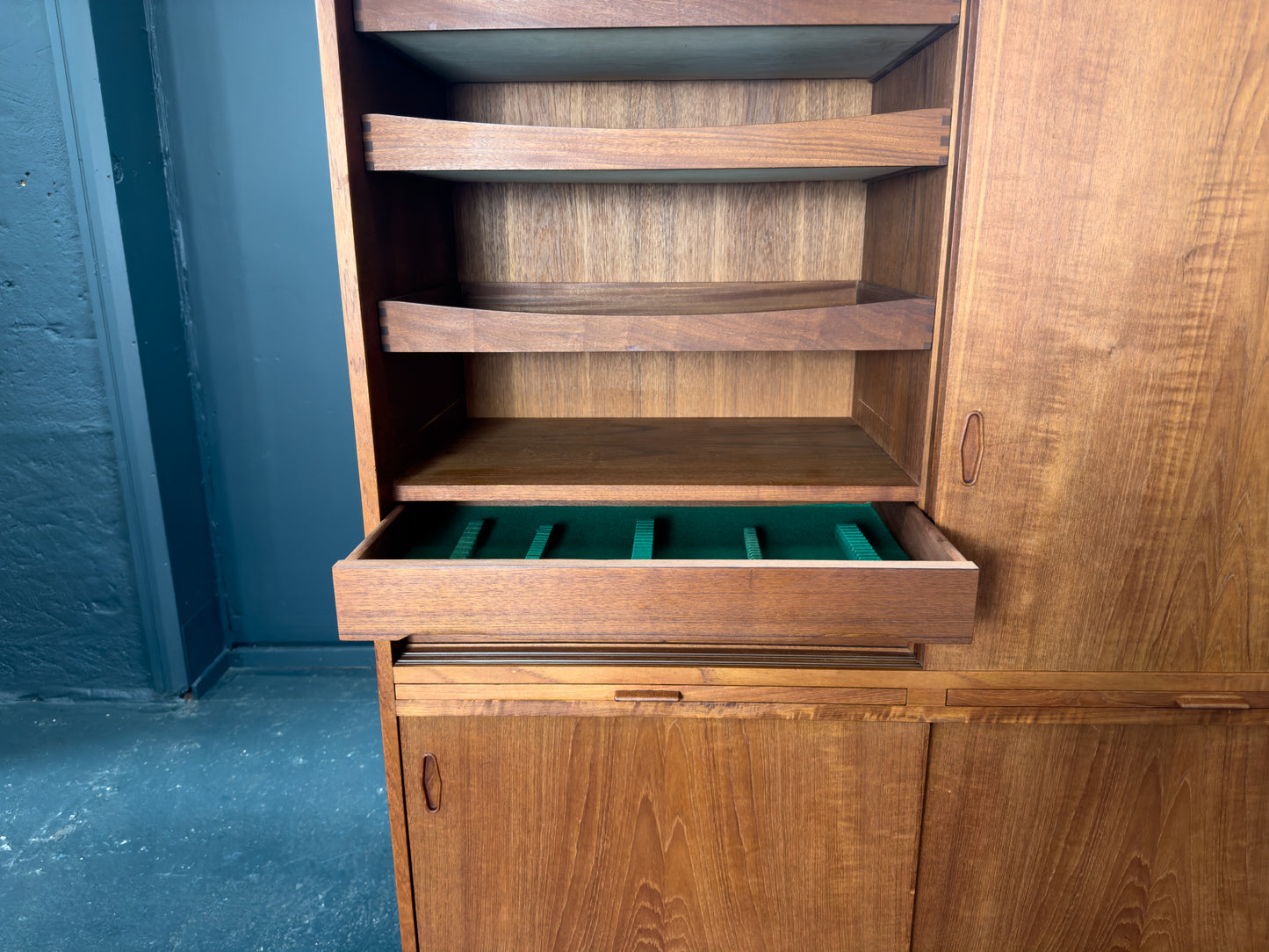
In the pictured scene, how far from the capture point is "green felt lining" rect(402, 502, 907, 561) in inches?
55.2

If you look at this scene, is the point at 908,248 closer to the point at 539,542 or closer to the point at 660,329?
the point at 660,329

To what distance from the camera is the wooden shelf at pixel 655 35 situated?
1.15 m

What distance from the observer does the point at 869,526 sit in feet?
4.84

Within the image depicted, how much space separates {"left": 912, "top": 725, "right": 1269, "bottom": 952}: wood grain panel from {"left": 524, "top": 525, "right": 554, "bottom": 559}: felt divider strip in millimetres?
679

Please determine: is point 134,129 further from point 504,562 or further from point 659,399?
point 504,562

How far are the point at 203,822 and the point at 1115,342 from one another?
6.91 ft

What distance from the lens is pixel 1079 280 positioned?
117cm

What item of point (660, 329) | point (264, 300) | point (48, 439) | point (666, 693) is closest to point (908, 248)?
point (660, 329)

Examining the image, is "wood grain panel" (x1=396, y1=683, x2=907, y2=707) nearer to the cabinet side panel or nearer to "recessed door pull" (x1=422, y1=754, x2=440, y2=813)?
"recessed door pull" (x1=422, y1=754, x2=440, y2=813)

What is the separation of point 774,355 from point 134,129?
5.64ft

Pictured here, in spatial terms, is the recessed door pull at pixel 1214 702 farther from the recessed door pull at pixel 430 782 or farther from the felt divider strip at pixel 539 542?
the recessed door pull at pixel 430 782

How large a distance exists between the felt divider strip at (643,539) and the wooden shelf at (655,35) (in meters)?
0.76

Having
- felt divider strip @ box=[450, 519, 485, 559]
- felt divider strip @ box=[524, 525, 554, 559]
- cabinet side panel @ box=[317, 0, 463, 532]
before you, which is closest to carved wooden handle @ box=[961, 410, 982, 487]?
felt divider strip @ box=[524, 525, 554, 559]

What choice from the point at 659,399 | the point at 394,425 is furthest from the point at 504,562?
the point at 659,399
